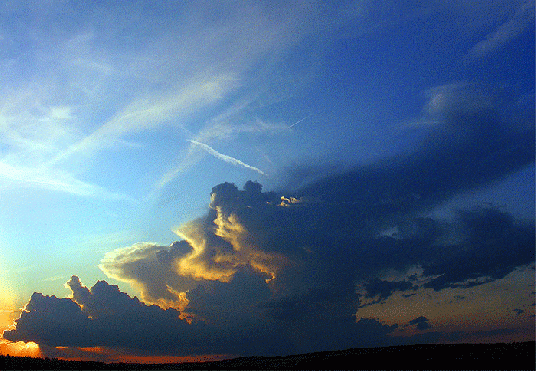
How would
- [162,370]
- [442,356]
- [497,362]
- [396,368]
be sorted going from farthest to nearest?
[162,370] → [442,356] → [396,368] → [497,362]

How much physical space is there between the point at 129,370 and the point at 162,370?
20.2 metres

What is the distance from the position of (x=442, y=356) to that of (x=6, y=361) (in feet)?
458

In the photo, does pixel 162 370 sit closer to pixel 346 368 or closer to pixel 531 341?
pixel 346 368

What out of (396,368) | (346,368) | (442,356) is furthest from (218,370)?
(442,356)

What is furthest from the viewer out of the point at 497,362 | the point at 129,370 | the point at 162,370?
the point at 129,370

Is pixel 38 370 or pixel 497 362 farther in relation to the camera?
pixel 38 370

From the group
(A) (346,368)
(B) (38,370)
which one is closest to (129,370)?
(B) (38,370)

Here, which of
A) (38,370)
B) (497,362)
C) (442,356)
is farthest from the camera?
(38,370)

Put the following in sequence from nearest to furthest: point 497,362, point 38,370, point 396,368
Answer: point 497,362 < point 396,368 < point 38,370

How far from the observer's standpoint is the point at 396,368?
91.2m

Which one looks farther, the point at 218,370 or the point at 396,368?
the point at 218,370

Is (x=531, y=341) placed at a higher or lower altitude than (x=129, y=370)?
higher

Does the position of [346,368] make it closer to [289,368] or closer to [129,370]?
[289,368]

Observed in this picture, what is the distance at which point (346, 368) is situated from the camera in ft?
337
